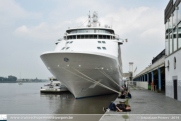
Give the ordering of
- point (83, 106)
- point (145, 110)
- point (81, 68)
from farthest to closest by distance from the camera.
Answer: point (81, 68) → point (83, 106) → point (145, 110)

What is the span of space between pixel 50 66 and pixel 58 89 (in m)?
16.7

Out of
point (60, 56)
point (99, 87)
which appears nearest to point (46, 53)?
point (60, 56)

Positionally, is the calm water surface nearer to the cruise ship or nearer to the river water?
the river water

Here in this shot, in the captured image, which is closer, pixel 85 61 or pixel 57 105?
pixel 85 61

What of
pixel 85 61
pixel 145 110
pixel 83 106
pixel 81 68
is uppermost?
pixel 85 61

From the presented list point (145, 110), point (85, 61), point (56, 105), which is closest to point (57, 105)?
point (56, 105)

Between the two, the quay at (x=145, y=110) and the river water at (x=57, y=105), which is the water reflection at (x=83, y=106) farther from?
the quay at (x=145, y=110)

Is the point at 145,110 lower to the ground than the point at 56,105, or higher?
higher

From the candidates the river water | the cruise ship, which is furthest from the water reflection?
the cruise ship

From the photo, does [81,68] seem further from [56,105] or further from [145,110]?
[145,110]

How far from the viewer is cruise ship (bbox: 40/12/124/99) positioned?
17.0 metres

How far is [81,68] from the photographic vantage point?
17562 millimetres

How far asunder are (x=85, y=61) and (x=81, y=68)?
2.78ft

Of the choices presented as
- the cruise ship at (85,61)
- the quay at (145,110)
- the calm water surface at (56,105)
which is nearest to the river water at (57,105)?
the calm water surface at (56,105)
